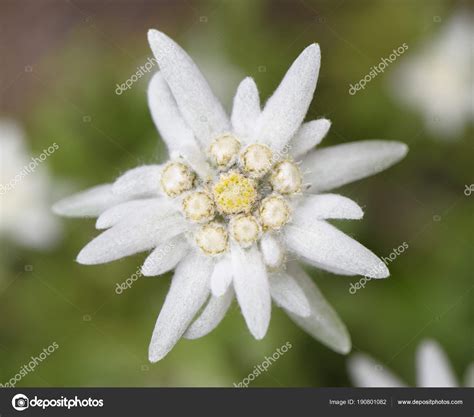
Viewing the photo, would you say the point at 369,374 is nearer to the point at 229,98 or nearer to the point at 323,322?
the point at 323,322

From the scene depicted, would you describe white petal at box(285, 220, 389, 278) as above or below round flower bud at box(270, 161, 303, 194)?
below

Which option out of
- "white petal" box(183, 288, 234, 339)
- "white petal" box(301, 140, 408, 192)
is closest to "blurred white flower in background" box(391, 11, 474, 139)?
"white petal" box(301, 140, 408, 192)

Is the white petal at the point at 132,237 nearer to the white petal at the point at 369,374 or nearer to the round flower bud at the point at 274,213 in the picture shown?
the round flower bud at the point at 274,213

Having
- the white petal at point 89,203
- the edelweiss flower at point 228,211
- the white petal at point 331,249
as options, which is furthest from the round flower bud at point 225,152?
the white petal at point 89,203

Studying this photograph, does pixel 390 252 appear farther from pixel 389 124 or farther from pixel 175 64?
pixel 175 64

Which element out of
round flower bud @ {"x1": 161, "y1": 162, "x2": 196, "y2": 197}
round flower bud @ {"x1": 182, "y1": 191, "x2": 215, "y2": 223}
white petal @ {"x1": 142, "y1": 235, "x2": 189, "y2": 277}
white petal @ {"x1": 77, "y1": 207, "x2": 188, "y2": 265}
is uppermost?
round flower bud @ {"x1": 161, "y1": 162, "x2": 196, "y2": 197}

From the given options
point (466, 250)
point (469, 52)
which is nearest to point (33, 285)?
point (466, 250)

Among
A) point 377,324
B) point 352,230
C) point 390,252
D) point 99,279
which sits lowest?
point 377,324

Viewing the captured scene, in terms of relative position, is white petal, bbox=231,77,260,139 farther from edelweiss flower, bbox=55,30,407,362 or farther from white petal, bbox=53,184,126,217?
white petal, bbox=53,184,126,217
